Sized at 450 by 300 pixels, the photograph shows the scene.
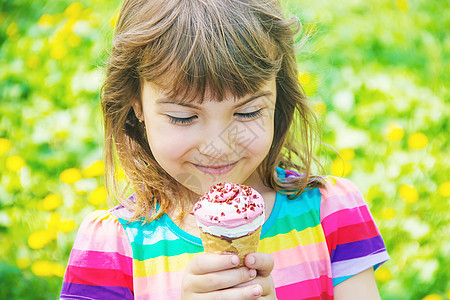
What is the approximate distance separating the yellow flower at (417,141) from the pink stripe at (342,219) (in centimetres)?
141

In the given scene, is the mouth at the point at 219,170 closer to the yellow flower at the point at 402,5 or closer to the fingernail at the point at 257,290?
the fingernail at the point at 257,290

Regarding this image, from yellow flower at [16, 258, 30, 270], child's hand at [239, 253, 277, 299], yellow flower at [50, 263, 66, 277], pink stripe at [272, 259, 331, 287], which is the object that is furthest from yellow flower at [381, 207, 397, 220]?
yellow flower at [16, 258, 30, 270]

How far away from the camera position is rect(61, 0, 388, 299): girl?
5.24 feet

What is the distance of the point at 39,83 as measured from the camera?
3840mm

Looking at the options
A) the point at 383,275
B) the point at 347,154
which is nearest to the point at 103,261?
the point at 383,275

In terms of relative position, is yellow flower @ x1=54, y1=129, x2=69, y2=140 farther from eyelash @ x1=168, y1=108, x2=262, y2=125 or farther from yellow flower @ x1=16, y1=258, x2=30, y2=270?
eyelash @ x1=168, y1=108, x2=262, y2=125

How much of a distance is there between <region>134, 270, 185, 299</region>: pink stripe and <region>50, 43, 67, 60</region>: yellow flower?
8.06 ft

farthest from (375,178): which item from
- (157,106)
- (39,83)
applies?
(39,83)

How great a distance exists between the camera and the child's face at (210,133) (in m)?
1.62

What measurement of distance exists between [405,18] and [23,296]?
3275 millimetres

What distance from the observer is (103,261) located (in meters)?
1.83

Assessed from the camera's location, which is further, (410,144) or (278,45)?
(410,144)

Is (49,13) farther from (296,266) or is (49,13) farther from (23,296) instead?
(296,266)

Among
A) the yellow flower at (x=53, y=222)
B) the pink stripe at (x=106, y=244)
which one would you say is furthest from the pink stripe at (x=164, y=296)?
the yellow flower at (x=53, y=222)
